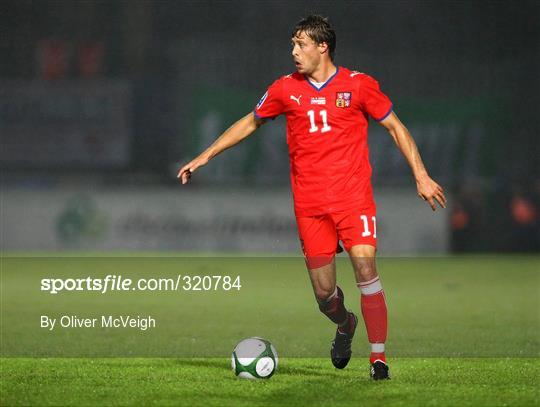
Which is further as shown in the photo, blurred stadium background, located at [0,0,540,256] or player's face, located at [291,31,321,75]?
blurred stadium background, located at [0,0,540,256]

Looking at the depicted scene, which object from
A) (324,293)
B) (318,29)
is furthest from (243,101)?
(318,29)

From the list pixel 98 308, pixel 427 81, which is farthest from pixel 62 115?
pixel 98 308

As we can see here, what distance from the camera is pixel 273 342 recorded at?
9.25 m

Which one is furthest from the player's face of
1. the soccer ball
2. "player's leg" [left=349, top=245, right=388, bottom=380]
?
the soccer ball

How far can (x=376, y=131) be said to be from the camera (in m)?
22.3

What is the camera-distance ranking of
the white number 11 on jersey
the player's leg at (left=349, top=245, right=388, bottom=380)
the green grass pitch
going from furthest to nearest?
the white number 11 on jersey, the player's leg at (left=349, top=245, right=388, bottom=380), the green grass pitch

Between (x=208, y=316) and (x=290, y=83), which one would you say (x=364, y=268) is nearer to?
(x=290, y=83)

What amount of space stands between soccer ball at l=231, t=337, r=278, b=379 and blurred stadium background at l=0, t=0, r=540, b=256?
13.1m

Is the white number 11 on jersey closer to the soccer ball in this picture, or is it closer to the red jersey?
the red jersey

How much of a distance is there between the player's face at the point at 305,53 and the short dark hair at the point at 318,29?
0.03 meters

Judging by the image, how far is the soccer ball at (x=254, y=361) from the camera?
691 centimetres

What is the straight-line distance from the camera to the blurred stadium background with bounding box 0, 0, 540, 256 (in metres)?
20.6

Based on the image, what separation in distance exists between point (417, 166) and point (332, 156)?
54 centimetres

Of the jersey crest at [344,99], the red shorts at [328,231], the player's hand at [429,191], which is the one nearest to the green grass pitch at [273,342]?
the red shorts at [328,231]
